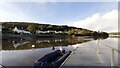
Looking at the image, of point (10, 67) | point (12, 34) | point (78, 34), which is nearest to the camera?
point (10, 67)

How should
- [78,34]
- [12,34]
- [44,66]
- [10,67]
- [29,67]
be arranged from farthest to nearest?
[78,34] < [12,34] < [10,67] < [29,67] < [44,66]

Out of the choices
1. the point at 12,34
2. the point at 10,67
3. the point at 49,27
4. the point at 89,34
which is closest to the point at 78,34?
the point at 89,34

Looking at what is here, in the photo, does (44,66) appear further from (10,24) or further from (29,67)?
(10,24)

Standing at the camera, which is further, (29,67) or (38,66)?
(29,67)

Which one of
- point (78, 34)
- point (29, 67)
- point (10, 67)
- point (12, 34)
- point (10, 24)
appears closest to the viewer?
point (29, 67)

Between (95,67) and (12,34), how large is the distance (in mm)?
→ 89830

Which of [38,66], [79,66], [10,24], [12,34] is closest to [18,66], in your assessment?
[38,66]

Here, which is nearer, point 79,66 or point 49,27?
point 79,66

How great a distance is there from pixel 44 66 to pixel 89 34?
155m

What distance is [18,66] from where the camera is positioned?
25391mm

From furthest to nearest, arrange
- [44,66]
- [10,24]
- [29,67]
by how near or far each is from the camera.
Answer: [10,24], [29,67], [44,66]

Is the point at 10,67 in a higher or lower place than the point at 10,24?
lower

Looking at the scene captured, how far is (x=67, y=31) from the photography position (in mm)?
175500

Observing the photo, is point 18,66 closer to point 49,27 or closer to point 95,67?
point 95,67
